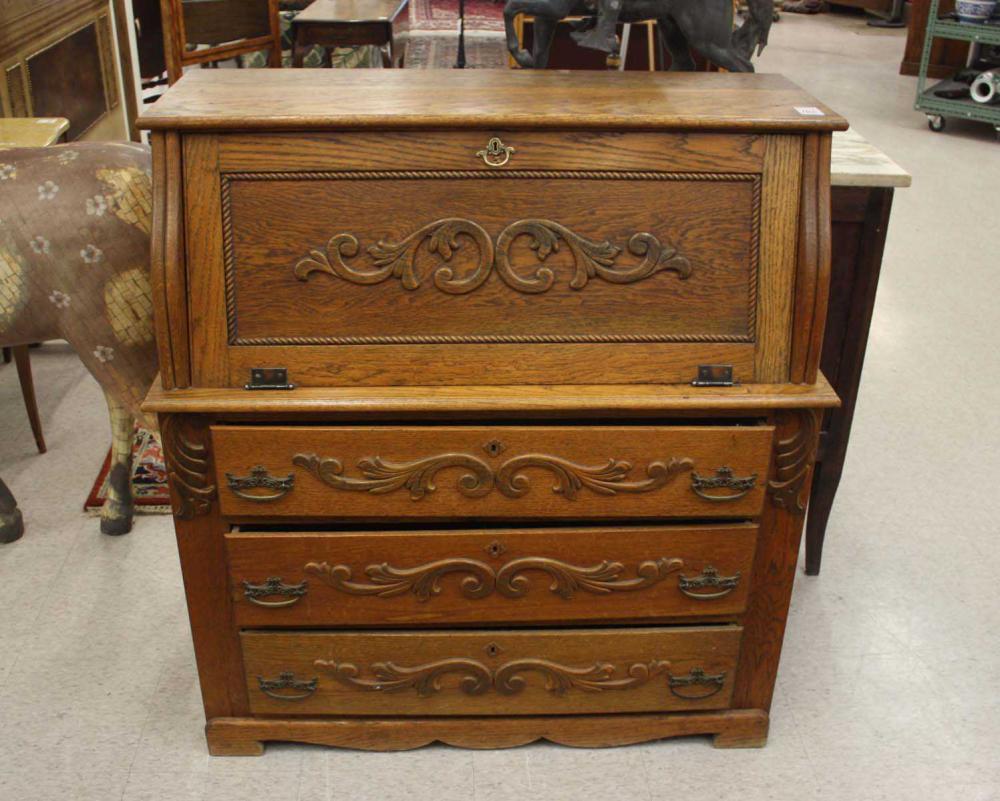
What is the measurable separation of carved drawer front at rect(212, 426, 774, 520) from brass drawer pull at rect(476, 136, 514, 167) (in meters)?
0.43

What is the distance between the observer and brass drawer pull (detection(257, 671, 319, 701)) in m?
1.95

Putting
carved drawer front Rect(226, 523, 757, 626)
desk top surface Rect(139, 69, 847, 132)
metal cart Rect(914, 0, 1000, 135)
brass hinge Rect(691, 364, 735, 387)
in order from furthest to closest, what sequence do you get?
metal cart Rect(914, 0, 1000, 135), carved drawer front Rect(226, 523, 757, 626), brass hinge Rect(691, 364, 735, 387), desk top surface Rect(139, 69, 847, 132)

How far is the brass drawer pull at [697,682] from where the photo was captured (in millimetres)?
1986

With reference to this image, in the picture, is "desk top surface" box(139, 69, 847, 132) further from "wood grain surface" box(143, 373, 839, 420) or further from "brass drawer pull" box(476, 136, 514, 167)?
"wood grain surface" box(143, 373, 839, 420)

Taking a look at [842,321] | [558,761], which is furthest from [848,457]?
[558,761]

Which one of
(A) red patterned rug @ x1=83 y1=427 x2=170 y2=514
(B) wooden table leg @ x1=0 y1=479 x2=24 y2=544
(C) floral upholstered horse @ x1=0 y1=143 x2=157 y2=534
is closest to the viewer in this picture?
(C) floral upholstered horse @ x1=0 y1=143 x2=157 y2=534

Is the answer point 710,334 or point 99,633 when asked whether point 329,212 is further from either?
point 99,633

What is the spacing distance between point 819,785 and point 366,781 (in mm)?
866

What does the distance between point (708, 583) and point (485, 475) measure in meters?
0.47

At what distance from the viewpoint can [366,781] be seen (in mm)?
1987

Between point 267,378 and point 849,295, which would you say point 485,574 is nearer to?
point 267,378

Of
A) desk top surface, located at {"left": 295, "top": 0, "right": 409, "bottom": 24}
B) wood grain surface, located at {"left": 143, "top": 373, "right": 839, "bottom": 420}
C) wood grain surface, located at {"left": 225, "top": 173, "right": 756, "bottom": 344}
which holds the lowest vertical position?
wood grain surface, located at {"left": 143, "top": 373, "right": 839, "bottom": 420}

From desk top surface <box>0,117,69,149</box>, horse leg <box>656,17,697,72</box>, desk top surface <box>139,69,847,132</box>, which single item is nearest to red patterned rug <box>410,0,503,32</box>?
desk top surface <box>0,117,69,149</box>

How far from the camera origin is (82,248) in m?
2.24
